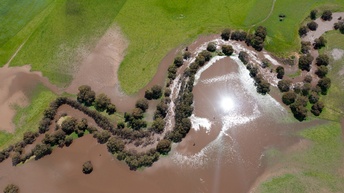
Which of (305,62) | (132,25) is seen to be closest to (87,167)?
(132,25)

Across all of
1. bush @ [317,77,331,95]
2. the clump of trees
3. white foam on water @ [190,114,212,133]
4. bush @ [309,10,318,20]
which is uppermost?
bush @ [309,10,318,20]

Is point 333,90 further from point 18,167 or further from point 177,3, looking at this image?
point 18,167

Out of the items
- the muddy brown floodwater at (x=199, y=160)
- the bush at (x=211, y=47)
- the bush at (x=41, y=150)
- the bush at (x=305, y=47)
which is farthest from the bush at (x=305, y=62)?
the bush at (x=41, y=150)

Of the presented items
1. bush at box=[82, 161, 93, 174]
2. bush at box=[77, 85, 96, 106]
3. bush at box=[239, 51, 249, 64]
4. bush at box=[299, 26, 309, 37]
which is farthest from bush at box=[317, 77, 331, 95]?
bush at box=[82, 161, 93, 174]

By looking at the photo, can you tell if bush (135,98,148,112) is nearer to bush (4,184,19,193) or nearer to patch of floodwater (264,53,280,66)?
bush (4,184,19,193)

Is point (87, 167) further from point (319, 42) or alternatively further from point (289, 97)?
point (319, 42)

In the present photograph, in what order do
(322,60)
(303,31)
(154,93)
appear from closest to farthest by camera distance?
(154,93) < (322,60) < (303,31)
